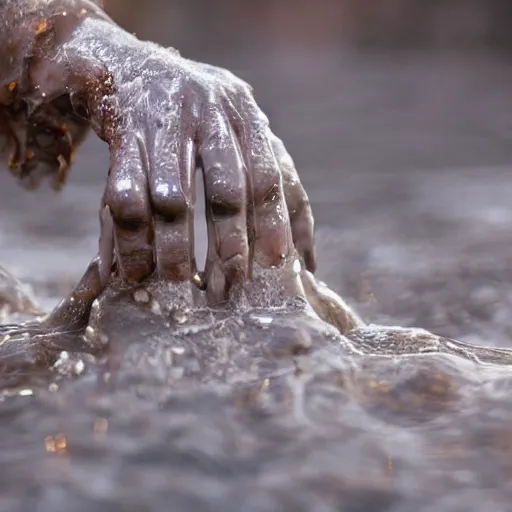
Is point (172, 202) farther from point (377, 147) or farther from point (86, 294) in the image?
point (377, 147)

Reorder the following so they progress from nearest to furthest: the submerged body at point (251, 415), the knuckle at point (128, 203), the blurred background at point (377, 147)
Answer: the submerged body at point (251, 415)
the knuckle at point (128, 203)
the blurred background at point (377, 147)

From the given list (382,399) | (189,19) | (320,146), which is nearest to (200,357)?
(382,399)

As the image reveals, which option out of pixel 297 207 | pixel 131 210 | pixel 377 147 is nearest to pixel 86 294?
pixel 131 210

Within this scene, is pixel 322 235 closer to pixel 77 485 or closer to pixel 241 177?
pixel 241 177

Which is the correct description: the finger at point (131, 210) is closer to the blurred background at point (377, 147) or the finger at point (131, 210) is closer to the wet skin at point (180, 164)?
the wet skin at point (180, 164)

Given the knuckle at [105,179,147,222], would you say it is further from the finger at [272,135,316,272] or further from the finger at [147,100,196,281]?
the finger at [272,135,316,272]

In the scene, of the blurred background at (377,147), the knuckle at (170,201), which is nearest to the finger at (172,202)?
the knuckle at (170,201)
